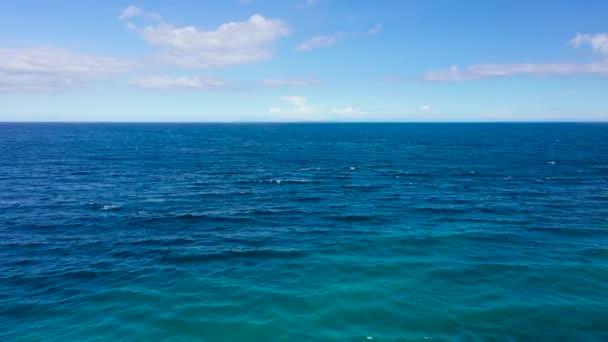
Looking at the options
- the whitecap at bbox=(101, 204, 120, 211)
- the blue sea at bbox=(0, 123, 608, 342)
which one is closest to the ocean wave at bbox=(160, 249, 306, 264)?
the blue sea at bbox=(0, 123, 608, 342)

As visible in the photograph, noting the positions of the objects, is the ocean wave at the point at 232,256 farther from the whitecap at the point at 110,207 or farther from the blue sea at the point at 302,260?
the whitecap at the point at 110,207

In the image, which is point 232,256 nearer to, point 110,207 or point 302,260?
point 302,260

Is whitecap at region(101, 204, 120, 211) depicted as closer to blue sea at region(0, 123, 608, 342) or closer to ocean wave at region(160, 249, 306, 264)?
blue sea at region(0, 123, 608, 342)

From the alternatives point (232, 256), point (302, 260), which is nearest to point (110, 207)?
point (232, 256)

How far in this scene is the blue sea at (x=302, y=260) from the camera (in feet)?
80.3

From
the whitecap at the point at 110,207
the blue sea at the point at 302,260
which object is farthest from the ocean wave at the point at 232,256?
the whitecap at the point at 110,207

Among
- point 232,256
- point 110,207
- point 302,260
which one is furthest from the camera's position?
point 110,207

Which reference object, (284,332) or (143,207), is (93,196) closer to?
(143,207)

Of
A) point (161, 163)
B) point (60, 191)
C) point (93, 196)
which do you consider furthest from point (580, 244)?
point (161, 163)

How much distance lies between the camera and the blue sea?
80.3 ft

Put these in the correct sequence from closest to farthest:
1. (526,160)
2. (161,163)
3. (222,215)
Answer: (222,215), (161,163), (526,160)

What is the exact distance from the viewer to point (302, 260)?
34500 millimetres

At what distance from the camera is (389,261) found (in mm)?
34031

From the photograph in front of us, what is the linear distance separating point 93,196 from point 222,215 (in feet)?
81.3
